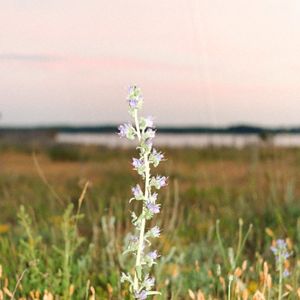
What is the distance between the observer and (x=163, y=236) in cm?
561

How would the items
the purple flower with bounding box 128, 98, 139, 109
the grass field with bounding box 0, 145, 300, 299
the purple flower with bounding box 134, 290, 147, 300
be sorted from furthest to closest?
1. the grass field with bounding box 0, 145, 300, 299
2. the purple flower with bounding box 134, 290, 147, 300
3. the purple flower with bounding box 128, 98, 139, 109

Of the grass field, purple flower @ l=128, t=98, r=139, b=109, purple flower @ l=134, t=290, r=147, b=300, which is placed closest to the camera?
purple flower @ l=128, t=98, r=139, b=109

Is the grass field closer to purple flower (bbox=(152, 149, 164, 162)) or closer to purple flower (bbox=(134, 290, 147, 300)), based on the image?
purple flower (bbox=(134, 290, 147, 300))

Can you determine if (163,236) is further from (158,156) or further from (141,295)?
(158,156)

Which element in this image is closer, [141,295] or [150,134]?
[150,134]

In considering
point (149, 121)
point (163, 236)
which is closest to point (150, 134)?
point (149, 121)

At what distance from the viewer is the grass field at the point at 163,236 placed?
4238mm

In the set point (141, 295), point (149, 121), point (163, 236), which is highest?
point (149, 121)

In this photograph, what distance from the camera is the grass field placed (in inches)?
167


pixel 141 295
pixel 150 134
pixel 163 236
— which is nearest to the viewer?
pixel 150 134

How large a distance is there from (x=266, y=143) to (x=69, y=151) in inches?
199

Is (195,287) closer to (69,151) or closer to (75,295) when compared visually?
(75,295)

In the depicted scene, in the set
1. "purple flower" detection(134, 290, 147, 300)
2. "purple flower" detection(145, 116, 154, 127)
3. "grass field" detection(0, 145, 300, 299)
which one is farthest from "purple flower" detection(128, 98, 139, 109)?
"grass field" detection(0, 145, 300, 299)

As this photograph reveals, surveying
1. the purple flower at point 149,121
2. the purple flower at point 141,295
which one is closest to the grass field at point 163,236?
the purple flower at point 141,295
